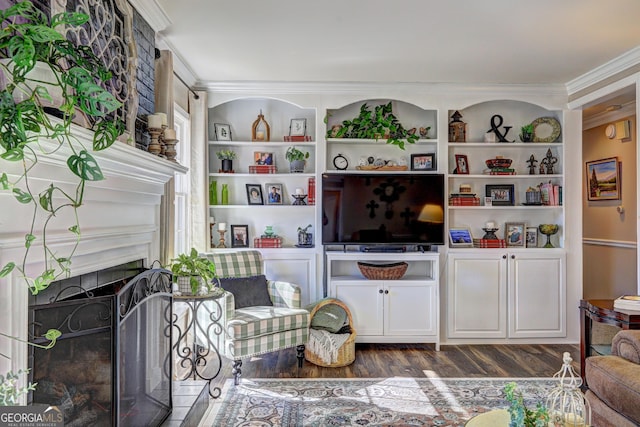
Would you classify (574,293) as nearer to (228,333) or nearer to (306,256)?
(306,256)

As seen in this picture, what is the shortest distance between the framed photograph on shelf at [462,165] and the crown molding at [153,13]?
9.84 ft

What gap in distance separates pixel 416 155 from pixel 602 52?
1.75 metres

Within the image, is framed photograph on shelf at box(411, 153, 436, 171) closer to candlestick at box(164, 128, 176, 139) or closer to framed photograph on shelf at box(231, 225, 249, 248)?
framed photograph on shelf at box(231, 225, 249, 248)

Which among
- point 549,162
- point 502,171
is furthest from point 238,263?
point 549,162

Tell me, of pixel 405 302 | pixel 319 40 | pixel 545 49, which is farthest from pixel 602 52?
pixel 405 302

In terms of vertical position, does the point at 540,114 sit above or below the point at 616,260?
above

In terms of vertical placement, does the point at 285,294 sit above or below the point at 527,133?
below

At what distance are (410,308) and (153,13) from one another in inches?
127

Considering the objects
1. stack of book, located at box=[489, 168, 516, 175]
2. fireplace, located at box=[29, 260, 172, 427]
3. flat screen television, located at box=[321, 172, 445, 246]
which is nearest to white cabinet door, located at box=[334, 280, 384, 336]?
flat screen television, located at box=[321, 172, 445, 246]

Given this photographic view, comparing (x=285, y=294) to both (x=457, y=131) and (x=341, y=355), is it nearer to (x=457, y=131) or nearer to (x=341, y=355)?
(x=341, y=355)

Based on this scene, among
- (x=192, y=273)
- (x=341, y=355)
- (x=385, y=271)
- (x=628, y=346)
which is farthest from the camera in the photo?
(x=385, y=271)

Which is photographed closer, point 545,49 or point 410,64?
point 545,49

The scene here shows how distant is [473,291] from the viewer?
431cm

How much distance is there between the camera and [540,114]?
15.3 feet
